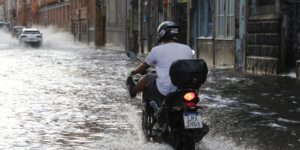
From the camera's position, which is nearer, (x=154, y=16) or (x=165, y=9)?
(x=165, y=9)

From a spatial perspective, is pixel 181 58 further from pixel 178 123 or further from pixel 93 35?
pixel 93 35

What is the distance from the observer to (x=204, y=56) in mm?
25297

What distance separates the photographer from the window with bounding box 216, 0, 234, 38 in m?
22.4

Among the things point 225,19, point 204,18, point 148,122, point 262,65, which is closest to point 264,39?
point 262,65

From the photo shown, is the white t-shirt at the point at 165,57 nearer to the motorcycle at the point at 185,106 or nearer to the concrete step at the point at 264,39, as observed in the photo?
the motorcycle at the point at 185,106

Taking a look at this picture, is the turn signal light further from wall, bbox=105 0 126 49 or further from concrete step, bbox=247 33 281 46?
wall, bbox=105 0 126 49

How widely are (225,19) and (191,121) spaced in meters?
16.8

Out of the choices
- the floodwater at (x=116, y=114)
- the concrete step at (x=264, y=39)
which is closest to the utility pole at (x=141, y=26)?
the concrete step at (x=264, y=39)

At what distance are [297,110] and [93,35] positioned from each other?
44.6 m

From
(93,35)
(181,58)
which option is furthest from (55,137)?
(93,35)

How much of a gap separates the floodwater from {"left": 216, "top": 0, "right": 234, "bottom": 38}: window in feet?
15.2

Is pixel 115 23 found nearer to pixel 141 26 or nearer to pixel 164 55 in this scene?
pixel 141 26

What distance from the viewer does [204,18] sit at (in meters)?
25.8

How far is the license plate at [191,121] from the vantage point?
21.2 ft
